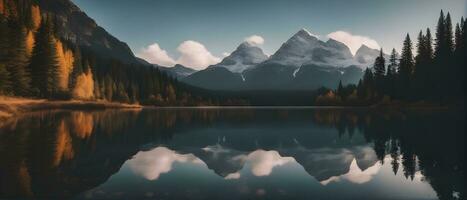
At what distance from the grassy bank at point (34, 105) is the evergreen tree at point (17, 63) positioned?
2817 millimetres

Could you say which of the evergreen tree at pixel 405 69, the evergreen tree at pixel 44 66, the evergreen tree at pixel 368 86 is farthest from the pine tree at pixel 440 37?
the evergreen tree at pixel 44 66

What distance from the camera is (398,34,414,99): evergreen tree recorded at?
12362cm

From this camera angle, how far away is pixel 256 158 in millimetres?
22078

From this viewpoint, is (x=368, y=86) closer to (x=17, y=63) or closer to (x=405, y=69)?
(x=405, y=69)

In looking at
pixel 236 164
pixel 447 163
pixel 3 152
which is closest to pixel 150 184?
pixel 236 164

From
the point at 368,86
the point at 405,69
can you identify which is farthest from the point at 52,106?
the point at 368,86

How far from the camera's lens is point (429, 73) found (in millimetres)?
109500

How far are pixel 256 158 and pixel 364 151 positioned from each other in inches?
328

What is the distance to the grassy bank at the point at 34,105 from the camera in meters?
56.6

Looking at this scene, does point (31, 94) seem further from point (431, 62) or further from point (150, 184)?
point (431, 62)

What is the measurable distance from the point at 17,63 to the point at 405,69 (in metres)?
121

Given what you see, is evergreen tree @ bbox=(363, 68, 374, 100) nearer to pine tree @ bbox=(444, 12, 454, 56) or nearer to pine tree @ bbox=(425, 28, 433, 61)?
pine tree @ bbox=(425, 28, 433, 61)

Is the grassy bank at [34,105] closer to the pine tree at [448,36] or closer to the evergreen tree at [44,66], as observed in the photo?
the evergreen tree at [44,66]

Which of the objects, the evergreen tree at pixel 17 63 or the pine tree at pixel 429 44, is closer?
the evergreen tree at pixel 17 63
